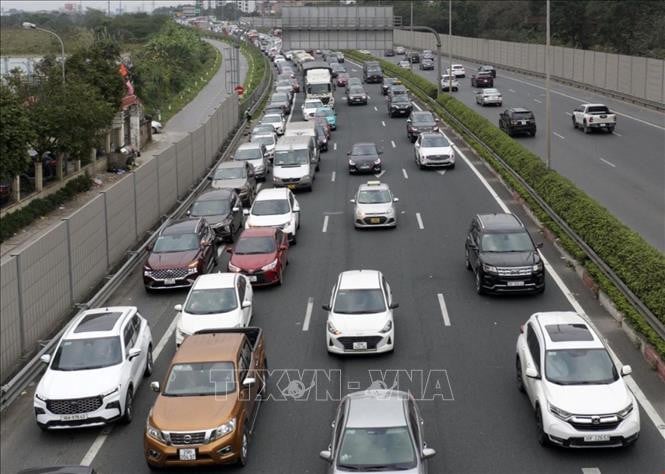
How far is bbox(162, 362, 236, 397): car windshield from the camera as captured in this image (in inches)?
626

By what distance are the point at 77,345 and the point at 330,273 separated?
10.2 metres

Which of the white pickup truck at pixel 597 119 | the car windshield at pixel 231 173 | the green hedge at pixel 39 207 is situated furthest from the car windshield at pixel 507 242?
the white pickup truck at pixel 597 119

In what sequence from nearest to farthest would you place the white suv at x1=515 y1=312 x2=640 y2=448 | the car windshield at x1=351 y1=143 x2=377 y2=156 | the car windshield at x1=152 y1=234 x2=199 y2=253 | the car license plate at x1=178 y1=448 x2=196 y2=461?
the car license plate at x1=178 y1=448 x2=196 y2=461 → the white suv at x1=515 y1=312 x2=640 y2=448 → the car windshield at x1=152 y1=234 x2=199 y2=253 → the car windshield at x1=351 y1=143 x2=377 y2=156

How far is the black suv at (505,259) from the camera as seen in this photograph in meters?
23.5

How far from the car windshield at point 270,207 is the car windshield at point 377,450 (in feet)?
57.9

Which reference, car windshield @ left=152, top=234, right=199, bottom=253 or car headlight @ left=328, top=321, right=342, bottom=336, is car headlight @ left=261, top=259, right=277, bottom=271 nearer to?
car windshield @ left=152, top=234, right=199, bottom=253

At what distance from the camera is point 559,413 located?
15.2m

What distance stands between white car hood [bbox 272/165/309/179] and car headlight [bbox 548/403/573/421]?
25220 mm

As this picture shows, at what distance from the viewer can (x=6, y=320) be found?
19781mm

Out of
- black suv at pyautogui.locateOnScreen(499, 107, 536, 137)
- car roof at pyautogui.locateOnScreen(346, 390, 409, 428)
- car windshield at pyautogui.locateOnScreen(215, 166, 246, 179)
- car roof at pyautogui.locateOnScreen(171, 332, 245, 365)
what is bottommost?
car roof at pyautogui.locateOnScreen(346, 390, 409, 428)

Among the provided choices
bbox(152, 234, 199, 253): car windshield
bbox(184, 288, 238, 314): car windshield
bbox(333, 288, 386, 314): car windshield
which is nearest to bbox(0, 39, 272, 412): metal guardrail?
bbox(152, 234, 199, 253): car windshield

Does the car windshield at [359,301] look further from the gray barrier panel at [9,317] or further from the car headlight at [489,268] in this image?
the gray barrier panel at [9,317]

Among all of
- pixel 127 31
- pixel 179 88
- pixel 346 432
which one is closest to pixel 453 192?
pixel 346 432

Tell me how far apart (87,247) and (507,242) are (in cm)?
1163
